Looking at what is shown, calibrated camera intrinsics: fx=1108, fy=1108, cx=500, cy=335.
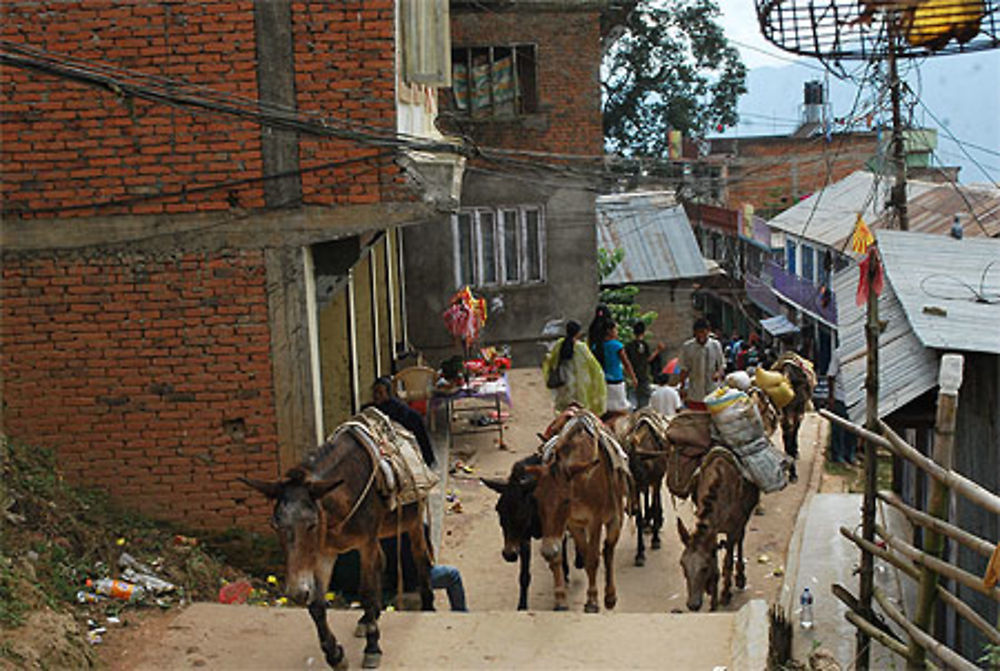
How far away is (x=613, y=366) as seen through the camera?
1398cm

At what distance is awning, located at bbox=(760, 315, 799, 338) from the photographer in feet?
111

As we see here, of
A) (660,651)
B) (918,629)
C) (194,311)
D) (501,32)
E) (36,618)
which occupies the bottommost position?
(660,651)

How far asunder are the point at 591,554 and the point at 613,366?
444 centimetres

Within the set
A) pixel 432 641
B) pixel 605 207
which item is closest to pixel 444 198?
pixel 432 641

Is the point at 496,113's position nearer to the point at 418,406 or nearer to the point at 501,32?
the point at 501,32

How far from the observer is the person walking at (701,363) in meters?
14.4

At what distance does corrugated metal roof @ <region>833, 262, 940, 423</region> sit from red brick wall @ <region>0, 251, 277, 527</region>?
16.7ft

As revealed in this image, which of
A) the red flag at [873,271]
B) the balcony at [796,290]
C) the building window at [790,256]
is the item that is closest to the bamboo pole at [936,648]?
the red flag at [873,271]

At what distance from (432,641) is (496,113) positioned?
527 inches

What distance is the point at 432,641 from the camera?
8406 mm

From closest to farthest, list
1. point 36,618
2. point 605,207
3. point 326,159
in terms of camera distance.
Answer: point 36,618
point 326,159
point 605,207

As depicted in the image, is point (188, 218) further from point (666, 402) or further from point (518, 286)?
point (518, 286)

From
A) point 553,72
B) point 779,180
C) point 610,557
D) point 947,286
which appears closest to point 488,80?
point 553,72

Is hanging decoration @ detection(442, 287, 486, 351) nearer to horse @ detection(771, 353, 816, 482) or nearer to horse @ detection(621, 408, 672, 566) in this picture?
horse @ detection(771, 353, 816, 482)
